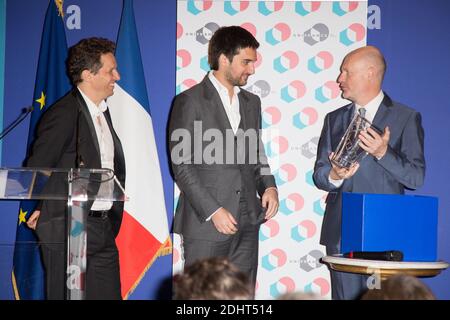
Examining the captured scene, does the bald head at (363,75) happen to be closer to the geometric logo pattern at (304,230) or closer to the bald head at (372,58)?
the bald head at (372,58)

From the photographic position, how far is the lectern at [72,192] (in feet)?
9.93

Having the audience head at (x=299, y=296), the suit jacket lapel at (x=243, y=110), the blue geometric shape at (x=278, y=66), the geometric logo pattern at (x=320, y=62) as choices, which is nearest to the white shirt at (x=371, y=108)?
the geometric logo pattern at (x=320, y=62)

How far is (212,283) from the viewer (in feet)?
5.56

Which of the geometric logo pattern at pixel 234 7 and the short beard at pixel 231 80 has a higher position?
the geometric logo pattern at pixel 234 7

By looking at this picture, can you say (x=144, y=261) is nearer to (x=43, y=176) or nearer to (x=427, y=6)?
(x=43, y=176)

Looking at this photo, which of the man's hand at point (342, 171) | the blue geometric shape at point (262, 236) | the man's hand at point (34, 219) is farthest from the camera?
the blue geometric shape at point (262, 236)

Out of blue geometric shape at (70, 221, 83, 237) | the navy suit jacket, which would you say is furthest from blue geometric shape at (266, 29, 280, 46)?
blue geometric shape at (70, 221, 83, 237)

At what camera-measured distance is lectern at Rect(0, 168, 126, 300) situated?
303 cm

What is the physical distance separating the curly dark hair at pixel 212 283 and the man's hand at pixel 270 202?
8.54ft

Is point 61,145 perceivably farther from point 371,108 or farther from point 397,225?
point 371,108

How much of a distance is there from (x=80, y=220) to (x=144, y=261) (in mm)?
1785

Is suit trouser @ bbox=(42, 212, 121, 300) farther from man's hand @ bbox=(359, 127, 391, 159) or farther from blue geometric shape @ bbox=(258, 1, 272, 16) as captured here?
blue geometric shape @ bbox=(258, 1, 272, 16)

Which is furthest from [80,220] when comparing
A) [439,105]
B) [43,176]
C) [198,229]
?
[439,105]
